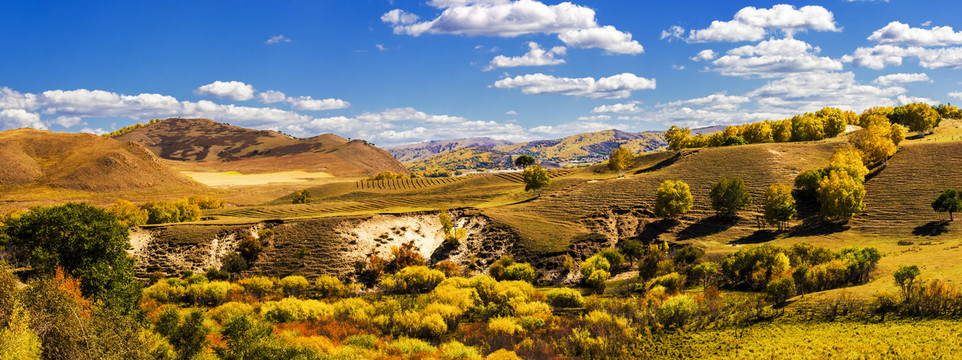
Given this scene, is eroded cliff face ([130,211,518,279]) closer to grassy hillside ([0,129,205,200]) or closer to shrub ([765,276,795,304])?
shrub ([765,276,795,304])

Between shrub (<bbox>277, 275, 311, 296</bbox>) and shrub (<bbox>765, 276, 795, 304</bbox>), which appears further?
shrub (<bbox>277, 275, 311, 296</bbox>)

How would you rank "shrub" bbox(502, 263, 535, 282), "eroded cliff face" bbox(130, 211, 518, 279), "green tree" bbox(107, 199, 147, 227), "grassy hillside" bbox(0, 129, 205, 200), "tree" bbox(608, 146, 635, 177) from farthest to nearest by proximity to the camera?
"grassy hillside" bbox(0, 129, 205, 200) < "tree" bbox(608, 146, 635, 177) < "green tree" bbox(107, 199, 147, 227) < "eroded cliff face" bbox(130, 211, 518, 279) < "shrub" bbox(502, 263, 535, 282)

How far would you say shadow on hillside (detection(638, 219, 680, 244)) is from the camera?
83125 mm

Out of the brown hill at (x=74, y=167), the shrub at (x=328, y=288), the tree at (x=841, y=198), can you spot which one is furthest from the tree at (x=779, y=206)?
the brown hill at (x=74, y=167)

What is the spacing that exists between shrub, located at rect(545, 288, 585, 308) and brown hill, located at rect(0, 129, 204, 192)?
17675cm

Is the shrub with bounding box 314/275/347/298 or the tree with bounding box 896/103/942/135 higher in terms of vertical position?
the tree with bounding box 896/103/942/135

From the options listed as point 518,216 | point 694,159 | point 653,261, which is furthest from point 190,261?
point 694,159

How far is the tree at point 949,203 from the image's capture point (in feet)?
224

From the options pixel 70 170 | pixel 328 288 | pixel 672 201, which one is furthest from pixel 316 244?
pixel 70 170

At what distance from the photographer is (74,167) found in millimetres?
174250

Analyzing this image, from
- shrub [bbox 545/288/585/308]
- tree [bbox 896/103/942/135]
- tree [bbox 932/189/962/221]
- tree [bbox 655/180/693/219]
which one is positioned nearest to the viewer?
shrub [bbox 545/288/585/308]

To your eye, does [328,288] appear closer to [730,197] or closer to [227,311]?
[227,311]

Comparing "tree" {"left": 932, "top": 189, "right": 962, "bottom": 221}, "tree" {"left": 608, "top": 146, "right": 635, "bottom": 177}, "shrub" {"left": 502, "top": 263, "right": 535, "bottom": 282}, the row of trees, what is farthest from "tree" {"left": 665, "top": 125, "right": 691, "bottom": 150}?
"shrub" {"left": 502, "top": 263, "right": 535, "bottom": 282}

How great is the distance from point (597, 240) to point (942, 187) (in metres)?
59.7
